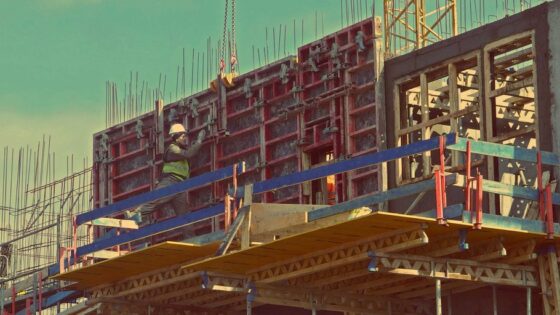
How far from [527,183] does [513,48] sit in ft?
10.6

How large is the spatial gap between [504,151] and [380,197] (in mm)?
2760

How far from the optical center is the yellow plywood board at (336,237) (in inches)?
1168

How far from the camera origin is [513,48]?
3431 cm

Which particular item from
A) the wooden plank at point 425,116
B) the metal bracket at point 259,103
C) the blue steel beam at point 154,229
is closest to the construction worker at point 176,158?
the metal bracket at point 259,103

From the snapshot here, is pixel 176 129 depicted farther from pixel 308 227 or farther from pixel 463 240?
pixel 463 240

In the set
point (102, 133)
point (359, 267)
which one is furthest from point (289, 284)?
point (102, 133)

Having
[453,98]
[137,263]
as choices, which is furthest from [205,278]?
[453,98]

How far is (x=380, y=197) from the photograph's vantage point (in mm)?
30719

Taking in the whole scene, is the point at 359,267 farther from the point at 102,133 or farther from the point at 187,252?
the point at 102,133

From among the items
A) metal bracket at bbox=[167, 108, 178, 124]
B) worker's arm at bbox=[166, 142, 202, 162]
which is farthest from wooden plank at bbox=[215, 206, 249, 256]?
metal bracket at bbox=[167, 108, 178, 124]

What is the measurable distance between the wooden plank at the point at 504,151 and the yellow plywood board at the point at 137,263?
23.4 ft

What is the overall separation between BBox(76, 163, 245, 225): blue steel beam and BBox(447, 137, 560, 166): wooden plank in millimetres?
6192

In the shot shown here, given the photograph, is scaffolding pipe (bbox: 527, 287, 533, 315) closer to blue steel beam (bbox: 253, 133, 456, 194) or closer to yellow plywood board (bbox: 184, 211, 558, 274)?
yellow plywood board (bbox: 184, 211, 558, 274)

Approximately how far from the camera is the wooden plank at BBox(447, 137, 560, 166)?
30.3 m
